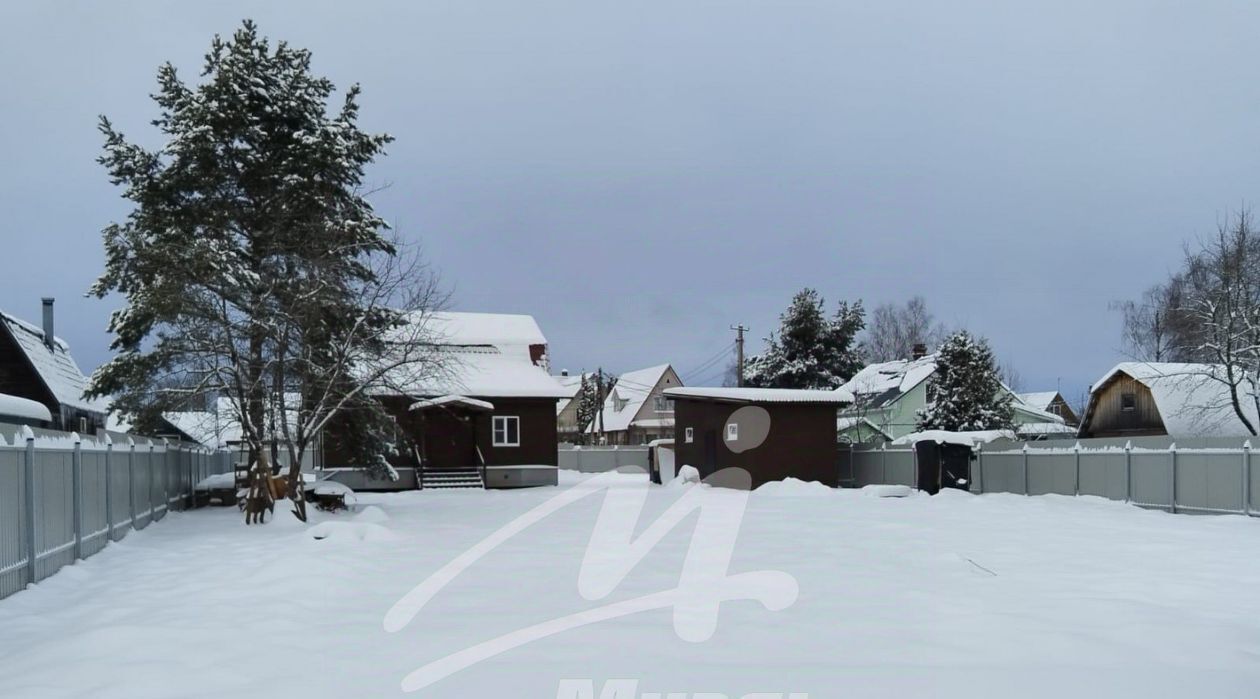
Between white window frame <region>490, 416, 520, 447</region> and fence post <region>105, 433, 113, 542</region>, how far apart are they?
1913 cm

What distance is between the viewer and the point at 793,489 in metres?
28.8

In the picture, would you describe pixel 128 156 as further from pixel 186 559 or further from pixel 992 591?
pixel 992 591

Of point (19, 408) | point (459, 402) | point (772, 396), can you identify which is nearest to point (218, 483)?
point (19, 408)

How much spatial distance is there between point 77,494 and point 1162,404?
34817 millimetres

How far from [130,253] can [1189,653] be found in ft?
72.3

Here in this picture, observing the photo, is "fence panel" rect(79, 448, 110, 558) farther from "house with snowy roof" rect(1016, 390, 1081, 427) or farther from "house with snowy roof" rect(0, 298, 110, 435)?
"house with snowy roof" rect(1016, 390, 1081, 427)

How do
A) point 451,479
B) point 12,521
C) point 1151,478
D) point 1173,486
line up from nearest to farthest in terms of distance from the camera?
1. point 12,521
2. point 1173,486
3. point 1151,478
4. point 451,479

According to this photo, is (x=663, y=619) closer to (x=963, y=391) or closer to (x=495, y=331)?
(x=495, y=331)

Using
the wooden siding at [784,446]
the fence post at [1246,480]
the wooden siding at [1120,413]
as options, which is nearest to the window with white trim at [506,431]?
the wooden siding at [784,446]

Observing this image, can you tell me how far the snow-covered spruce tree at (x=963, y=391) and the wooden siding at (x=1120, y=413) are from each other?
12.5 feet

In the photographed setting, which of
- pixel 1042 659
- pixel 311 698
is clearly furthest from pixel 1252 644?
pixel 311 698

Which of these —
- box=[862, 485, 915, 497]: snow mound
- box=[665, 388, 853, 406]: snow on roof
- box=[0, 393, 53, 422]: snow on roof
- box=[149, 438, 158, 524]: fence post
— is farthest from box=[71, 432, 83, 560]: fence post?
box=[665, 388, 853, 406]: snow on roof

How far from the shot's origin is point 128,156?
2286cm

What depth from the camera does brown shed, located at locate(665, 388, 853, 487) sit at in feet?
103
